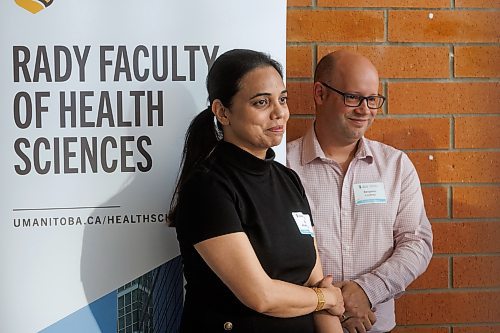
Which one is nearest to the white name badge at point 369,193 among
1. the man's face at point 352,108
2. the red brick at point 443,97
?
the man's face at point 352,108

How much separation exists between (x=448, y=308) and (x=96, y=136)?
4.93 feet

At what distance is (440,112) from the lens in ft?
9.20

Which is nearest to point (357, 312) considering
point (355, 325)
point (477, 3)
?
point (355, 325)

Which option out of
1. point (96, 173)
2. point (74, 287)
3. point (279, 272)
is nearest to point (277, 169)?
point (279, 272)

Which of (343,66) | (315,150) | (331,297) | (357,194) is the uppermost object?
(343,66)

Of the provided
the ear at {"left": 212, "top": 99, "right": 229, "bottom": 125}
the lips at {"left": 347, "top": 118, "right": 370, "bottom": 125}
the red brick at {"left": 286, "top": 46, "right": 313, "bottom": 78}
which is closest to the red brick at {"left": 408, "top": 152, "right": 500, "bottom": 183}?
the lips at {"left": 347, "top": 118, "right": 370, "bottom": 125}

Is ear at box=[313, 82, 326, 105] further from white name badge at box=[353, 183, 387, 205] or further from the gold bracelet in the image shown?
the gold bracelet

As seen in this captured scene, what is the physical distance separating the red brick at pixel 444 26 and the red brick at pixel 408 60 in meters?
0.04

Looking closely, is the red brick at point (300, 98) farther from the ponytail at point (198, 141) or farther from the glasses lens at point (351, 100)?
the ponytail at point (198, 141)

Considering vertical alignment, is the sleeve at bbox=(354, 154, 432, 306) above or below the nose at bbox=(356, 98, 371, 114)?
below

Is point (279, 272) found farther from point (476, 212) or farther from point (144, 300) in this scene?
point (476, 212)

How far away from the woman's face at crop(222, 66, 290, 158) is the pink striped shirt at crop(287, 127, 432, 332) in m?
0.55

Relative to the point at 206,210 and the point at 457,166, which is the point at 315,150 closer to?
the point at 457,166

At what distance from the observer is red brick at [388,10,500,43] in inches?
108
